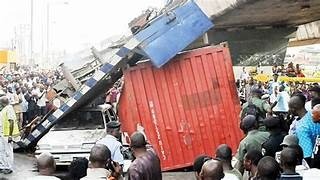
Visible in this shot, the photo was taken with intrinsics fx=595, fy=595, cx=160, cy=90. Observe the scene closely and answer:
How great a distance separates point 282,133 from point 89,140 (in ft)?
17.9

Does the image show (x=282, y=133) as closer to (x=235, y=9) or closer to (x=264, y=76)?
(x=235, y=9)

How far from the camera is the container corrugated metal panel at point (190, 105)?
10.9 m

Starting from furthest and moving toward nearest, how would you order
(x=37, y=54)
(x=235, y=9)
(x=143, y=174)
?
(x=37, y=54) → (x=235, y=9) → (x=143, y=174)

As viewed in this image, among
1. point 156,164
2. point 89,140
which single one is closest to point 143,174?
point 156,164

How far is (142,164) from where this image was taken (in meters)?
5.34

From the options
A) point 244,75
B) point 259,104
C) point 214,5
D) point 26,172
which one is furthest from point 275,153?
point 244,75

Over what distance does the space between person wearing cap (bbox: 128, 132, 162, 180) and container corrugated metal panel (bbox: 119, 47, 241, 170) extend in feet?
17.6

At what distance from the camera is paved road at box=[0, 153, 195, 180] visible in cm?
1099

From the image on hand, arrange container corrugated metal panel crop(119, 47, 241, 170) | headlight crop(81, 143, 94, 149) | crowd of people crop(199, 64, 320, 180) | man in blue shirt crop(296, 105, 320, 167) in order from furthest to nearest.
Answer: headlight crop(81, 143, 94, 149)
container corrugated metal panel crop(119, 47, 241, 170)
man in blue shirt crop(296, 105, 320, 167)
crowd of people crop(199, 64, 320, 180)

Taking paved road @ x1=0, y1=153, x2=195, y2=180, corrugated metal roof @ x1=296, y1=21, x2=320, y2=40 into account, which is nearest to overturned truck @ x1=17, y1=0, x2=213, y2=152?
paved road @ x1=0, y1=153, x2=195, y2=180

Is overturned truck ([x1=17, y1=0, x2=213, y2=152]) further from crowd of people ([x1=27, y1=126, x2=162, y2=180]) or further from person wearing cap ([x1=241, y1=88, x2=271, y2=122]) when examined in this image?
crowd of people ([x1=27, y1=126, x2=162, y2=180])

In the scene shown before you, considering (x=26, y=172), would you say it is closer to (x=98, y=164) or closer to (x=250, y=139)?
(x=250, y=139)

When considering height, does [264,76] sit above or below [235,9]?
below

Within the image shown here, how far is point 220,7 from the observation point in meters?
10.5
